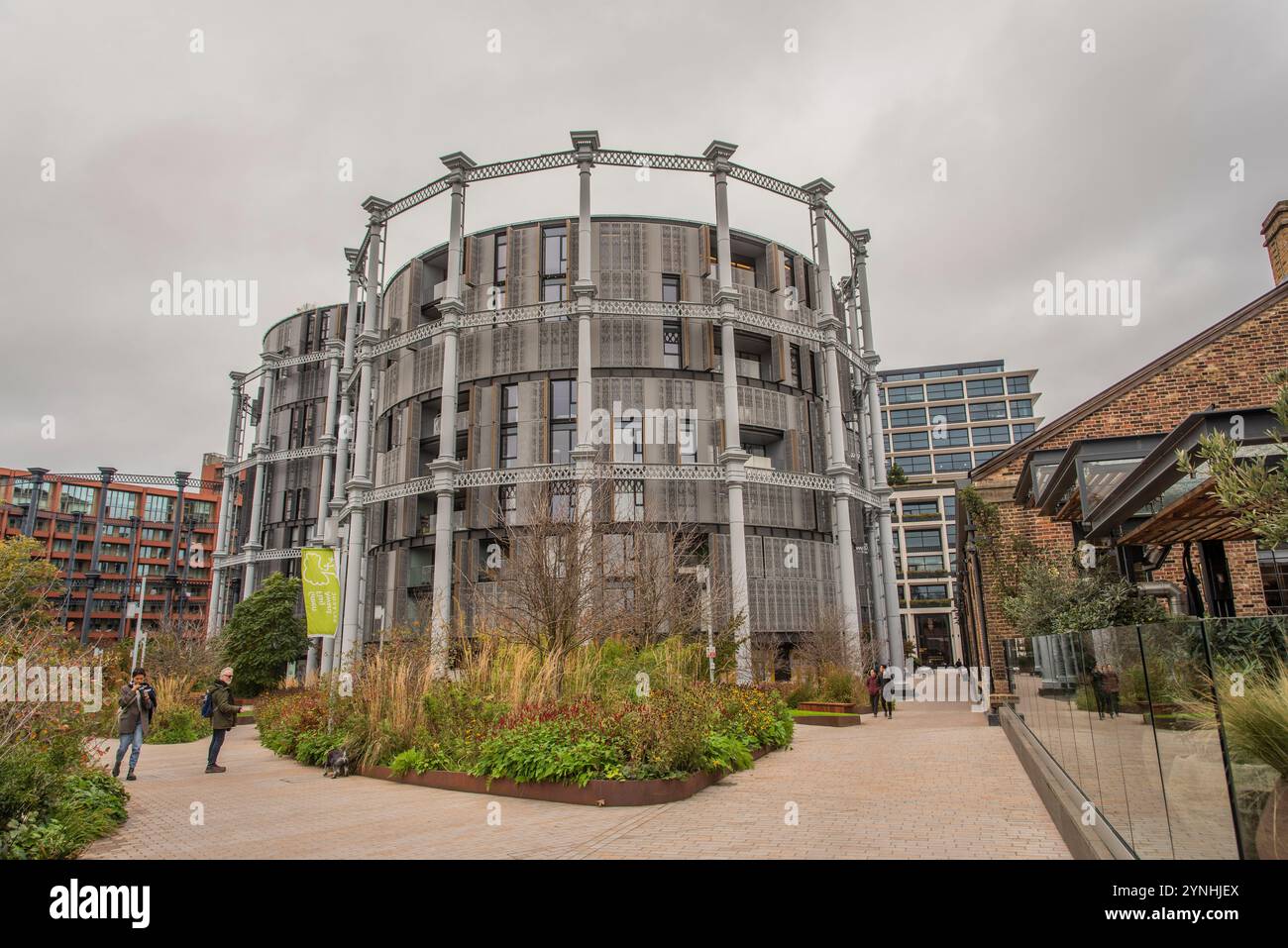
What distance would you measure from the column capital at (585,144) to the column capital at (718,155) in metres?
4.76

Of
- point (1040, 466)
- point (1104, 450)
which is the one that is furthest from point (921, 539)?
point (1104, 450)

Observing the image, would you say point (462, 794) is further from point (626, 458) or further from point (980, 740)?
point (626, 458)

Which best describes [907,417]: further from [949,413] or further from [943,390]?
[943,390]

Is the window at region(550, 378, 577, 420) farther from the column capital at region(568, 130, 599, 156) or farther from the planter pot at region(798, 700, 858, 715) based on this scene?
the planter pot at region(798, 700, 858, 715)

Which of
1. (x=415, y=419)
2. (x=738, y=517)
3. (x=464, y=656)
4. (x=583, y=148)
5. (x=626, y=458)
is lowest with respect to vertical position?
(x=464, y=656)

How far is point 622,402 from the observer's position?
108ft

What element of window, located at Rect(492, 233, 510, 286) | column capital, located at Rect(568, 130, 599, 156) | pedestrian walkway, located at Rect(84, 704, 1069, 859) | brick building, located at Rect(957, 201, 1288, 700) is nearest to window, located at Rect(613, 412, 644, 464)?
window, located at Rect(492, 233, 510, 286)

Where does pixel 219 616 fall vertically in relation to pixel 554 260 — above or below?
below

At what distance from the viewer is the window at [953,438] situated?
3487 inches

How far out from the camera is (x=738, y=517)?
1145 inches

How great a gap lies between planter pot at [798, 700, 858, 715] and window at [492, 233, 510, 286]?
2427cm

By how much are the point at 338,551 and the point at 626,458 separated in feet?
59.0
